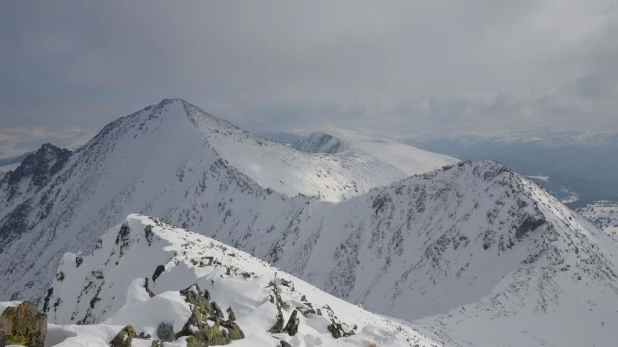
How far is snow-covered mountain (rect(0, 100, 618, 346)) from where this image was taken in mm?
53875

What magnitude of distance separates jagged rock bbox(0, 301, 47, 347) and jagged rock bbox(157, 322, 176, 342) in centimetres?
412

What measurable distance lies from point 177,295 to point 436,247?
71043 millimetres

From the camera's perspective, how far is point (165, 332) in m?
14.4

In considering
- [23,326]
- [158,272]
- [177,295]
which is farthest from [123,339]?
[158,272]

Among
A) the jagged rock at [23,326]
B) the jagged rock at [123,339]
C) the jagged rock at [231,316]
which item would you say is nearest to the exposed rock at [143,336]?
the jagged rock at [123,339]

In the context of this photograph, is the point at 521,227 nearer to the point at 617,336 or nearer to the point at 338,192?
the point at 617,336

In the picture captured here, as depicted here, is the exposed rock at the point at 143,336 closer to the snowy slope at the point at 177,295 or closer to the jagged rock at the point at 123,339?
the snowy slope at the point at 177,295

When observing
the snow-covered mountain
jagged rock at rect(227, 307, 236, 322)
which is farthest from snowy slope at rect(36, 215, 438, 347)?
the snow-covered mountain

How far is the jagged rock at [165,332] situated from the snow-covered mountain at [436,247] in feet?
124

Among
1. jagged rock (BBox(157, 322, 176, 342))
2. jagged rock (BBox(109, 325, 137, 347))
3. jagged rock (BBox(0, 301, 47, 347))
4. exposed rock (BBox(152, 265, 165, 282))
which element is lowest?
exposed rock (BBox(152, 265, 165, 282))

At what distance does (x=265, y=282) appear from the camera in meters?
25.9

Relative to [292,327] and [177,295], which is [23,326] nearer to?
[177,295]

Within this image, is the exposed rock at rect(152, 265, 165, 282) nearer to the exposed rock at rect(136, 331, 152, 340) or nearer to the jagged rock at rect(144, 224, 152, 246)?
the jagged rock at rect(144, 224, 152, 246)

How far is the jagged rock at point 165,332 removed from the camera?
14.2 metres
